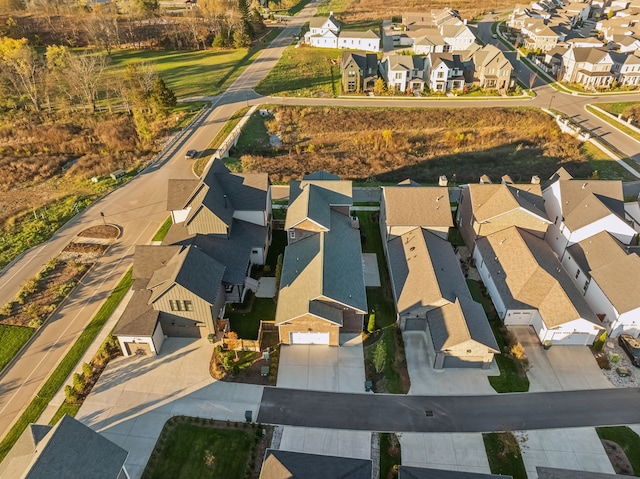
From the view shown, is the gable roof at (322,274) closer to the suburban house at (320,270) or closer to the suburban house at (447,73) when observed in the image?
the suburban house at (320,270)

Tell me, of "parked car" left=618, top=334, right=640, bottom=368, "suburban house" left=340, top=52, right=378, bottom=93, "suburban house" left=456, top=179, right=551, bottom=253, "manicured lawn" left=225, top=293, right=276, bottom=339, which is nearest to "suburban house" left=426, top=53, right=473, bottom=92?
"suburban house" left=340, top=52, right=378, bottom=93

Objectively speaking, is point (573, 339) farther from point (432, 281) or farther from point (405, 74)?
point (405, 74)

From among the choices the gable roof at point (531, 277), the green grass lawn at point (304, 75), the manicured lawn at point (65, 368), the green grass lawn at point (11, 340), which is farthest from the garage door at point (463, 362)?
the green grass lawn at point (304, 75)

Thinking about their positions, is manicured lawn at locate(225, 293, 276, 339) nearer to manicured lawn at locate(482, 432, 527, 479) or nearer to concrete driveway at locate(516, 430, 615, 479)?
manicured lawn at locate(482, 432, 527, 479)

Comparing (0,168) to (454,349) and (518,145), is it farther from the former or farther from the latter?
(518,145)

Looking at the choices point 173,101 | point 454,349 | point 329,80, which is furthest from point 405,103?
point 454,349
